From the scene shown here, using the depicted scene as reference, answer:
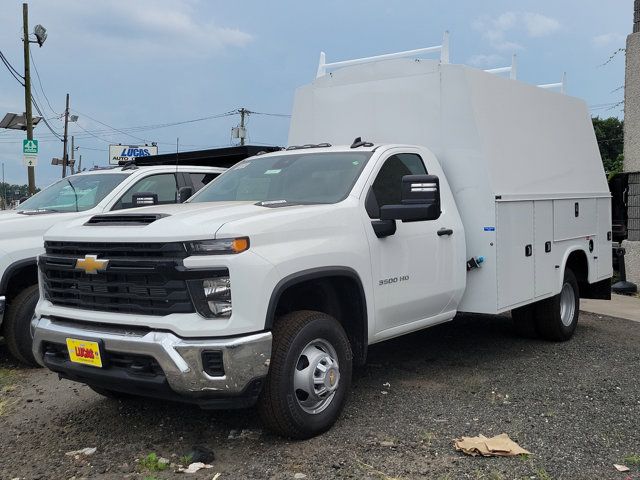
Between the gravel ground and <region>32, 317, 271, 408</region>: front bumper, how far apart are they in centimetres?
48

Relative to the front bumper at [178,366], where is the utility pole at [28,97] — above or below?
above

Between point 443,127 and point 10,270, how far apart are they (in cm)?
411

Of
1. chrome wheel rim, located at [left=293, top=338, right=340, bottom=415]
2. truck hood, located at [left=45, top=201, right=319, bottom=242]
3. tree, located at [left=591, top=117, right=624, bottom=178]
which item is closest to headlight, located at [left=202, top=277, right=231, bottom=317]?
truck hood, located at [left=45, top=201, right=319, bottom=242]

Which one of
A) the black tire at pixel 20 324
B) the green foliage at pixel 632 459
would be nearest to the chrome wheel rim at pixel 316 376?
the green foliage at pixel 632 459

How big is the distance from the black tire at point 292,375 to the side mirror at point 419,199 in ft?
2.96

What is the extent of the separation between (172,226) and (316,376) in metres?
1.32

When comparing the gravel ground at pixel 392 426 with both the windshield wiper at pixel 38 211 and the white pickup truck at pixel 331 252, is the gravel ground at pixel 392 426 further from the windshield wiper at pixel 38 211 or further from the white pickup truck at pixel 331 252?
the windshield wiper at pixel 38 211

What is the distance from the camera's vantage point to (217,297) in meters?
3.79

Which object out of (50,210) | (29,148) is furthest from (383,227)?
(29,148)

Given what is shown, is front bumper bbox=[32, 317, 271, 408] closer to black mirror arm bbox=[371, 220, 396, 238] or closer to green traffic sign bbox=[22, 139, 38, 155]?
black mirror arm bbox=[371, 220, 396, 238]

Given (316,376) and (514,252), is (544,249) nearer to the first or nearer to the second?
(514,252)

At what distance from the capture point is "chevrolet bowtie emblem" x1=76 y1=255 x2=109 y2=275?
4.05 m

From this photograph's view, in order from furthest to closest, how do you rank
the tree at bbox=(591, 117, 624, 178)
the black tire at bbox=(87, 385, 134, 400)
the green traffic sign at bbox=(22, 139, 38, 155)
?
the tree at bbox=(591, 117, 624, 178) < the green traffic sign at bbox=(22, 139, 38, 155) < the black tire at bbox=(87, 385, 134, 400)

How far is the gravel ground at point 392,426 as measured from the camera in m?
3.92
